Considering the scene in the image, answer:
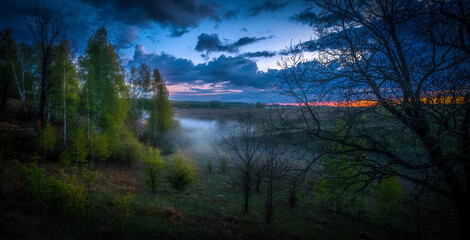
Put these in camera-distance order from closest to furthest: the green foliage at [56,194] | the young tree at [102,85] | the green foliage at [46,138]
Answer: the green foliage at [56,194]
the green foliage at [46,138]
the young tree at [102,85]

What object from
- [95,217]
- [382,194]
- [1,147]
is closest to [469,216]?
[95,217]

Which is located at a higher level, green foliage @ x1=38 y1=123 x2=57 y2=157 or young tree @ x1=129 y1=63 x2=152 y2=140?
young tree @ x1=129 y1=63 x2=152 y2=140

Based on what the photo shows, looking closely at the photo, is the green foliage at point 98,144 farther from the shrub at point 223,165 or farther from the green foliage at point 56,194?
the shrub at point 223,165

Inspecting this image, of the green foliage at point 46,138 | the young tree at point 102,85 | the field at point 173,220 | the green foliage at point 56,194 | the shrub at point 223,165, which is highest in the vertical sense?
the young tree at point 102,85

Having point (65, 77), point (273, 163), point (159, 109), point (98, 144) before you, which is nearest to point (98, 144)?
point (98, 144)

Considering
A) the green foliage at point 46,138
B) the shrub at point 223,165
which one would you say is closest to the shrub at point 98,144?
the green foliage at point 46,138

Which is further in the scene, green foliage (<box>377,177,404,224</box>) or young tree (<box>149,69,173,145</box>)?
young tree (<box>149,69,173,145</box>)

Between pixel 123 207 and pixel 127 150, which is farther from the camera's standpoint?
pixel 127 150

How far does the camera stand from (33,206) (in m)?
6.51

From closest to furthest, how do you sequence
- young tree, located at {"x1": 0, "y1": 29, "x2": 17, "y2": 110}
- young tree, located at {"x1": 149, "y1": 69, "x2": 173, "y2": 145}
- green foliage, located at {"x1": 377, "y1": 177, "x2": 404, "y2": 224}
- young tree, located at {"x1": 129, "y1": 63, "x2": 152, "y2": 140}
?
green foliage, located at {"x1": 377, "y1": 177, "x2": 404, "y2": 224}, young tree, located at {"x1": 0, "y1": 29, "x2": 17, "y2": 110}, young tree, located at {"x1": 129, "y1": 63, "x2": 152, "y2": 140}, young tree, located at {"x1": 149, "y1": 69, "x2": 173, "y2": 145}

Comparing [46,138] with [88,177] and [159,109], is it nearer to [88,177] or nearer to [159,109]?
[88,177]

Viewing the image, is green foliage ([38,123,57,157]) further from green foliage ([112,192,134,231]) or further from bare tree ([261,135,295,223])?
bare tree ([261,135,295,223])

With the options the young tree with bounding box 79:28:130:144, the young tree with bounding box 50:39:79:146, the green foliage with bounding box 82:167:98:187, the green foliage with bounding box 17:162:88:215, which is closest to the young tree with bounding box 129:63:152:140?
the young tree with bounding box 79:28:130:144

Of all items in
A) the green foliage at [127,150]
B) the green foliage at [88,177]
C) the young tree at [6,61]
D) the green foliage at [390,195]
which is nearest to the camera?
the green foliage at [88,177]
